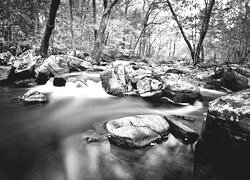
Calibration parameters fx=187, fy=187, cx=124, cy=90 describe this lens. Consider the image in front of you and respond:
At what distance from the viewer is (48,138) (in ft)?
13.0

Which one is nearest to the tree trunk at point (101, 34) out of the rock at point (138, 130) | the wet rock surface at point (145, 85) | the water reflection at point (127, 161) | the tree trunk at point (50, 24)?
the tree trunk at point (50, 24)

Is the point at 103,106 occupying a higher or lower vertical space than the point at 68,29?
lower

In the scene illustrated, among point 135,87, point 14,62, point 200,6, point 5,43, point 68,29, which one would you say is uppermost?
point 200,6

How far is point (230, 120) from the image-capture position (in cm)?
282

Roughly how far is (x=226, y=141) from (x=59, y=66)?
776 cm

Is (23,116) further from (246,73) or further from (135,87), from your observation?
(246,73)

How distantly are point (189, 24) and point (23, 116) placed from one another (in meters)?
12.9

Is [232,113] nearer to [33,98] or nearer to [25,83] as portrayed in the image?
[33,98]

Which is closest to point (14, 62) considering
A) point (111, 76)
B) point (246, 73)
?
point (111, 76)

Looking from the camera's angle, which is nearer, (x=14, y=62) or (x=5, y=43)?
(x=14, y=62)

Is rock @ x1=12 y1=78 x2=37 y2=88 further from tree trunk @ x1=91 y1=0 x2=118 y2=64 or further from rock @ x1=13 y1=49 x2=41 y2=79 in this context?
tree trunk @ x1=91 y1=0 x2=118 y2=64

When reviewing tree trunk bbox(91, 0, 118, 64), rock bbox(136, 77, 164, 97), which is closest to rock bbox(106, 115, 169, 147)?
rock bbox(136, 77, 164, 97)

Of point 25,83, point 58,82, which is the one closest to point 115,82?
point 58,82

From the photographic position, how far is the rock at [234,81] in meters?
8.00
